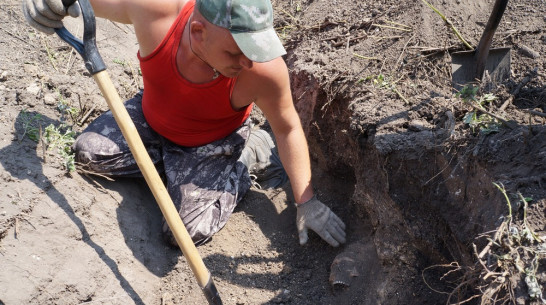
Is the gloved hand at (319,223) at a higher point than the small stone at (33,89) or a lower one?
lower

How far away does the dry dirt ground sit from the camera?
210cm

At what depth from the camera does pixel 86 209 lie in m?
2.61

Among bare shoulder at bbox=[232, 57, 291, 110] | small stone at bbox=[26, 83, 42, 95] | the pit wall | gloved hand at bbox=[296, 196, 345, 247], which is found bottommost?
gloved hand at bbox=[296, 196, 345, 247]

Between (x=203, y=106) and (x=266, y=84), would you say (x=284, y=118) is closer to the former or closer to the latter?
(x=266, y=84)

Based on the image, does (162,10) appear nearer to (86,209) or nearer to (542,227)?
(86,209)

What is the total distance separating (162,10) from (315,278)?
1.56 metres

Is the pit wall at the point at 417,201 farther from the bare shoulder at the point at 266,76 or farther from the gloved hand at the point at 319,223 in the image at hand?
the bare shoulder at the point at 266,76

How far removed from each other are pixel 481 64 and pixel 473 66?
0.21ft

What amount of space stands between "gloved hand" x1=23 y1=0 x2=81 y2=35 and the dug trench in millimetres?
1467

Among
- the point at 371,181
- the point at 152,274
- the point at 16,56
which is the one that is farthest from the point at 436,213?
the point at 16,56

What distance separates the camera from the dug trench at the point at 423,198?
2.05m

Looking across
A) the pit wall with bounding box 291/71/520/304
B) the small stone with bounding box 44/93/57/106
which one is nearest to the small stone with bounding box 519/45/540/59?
the pit wall with bounding box 291/71/520/304

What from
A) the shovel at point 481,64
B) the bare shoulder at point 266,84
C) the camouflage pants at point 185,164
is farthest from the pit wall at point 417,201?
the camouflage pants at point 185,164

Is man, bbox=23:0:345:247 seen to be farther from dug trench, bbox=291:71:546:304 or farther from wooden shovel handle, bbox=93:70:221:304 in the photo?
wooden shovel handle, bbox=93:70:221:304
